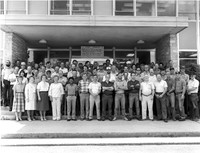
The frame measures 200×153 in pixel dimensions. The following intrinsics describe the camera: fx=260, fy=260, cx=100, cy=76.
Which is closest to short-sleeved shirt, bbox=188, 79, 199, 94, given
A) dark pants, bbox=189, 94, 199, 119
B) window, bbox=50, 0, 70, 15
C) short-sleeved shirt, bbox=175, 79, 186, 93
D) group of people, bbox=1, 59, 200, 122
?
group of people, bbox=1, 59, 200, 122

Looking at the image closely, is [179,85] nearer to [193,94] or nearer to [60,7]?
[193,94]

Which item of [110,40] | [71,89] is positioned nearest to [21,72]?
[71,89]

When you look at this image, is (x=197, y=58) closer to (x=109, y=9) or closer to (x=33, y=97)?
(x=109, y=9)

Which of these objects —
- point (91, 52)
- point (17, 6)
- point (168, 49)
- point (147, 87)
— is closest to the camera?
point (147, 87)

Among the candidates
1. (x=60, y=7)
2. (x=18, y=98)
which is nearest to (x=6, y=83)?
(x=18, y=98)

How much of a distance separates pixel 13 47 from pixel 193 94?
866 centimetres

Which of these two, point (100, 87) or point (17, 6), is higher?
point (17, 6)

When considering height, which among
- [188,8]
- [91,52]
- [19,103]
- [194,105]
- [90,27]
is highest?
[188,8]

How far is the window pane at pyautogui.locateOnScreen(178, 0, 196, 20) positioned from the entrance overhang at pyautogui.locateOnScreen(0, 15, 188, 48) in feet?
7.70

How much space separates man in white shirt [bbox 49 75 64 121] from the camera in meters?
10.3

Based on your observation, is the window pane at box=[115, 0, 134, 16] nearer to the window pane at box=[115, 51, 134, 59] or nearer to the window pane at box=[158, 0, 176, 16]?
the window pane at box=[158, 0, 176, 16]

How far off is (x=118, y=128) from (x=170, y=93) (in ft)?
9.83

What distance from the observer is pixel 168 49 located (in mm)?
13289
